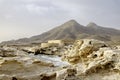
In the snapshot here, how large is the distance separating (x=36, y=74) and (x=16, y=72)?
1023 mm

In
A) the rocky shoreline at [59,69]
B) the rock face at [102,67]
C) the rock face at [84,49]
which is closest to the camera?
the rocky shoreline at [59,69]

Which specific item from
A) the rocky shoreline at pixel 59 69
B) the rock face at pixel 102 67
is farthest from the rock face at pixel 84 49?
the rocky shoreline at pixel 59 69

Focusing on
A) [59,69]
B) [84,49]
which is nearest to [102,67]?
[59,69]

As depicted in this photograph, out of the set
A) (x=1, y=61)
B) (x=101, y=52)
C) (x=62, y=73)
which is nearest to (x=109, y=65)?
(x=101, y=52)

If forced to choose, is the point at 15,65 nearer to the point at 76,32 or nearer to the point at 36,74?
the point at 36,74

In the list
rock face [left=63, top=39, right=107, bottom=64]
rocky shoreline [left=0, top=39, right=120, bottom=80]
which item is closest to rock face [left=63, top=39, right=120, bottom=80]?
rocky shoreline [left=0, top=39, right=120, bottom=80]

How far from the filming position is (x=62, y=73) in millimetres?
13703

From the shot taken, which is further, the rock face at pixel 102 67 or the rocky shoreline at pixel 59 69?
the rock face at pixel 102 67

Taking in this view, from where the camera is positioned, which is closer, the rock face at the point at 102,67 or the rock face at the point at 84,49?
the rock face at the point at 102,67

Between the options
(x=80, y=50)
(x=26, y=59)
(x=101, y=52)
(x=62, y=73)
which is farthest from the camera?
(x=80, y=50)

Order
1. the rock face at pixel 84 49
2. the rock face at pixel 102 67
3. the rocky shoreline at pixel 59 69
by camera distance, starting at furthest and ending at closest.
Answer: the rock face at pixel 84 49 < the rock face at pixel 102 67 < the rocky shoreline at pixel 59 69

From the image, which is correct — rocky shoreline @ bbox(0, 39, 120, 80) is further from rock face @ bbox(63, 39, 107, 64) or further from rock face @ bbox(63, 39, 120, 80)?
rock face @ bbox(63, 39, 107, 64)

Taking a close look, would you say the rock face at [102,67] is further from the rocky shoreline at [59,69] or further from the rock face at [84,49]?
the rock face at [84,49]

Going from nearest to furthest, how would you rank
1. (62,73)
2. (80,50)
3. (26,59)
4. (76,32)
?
(62,73)
(26,59)
(80,50)
(76,32)
